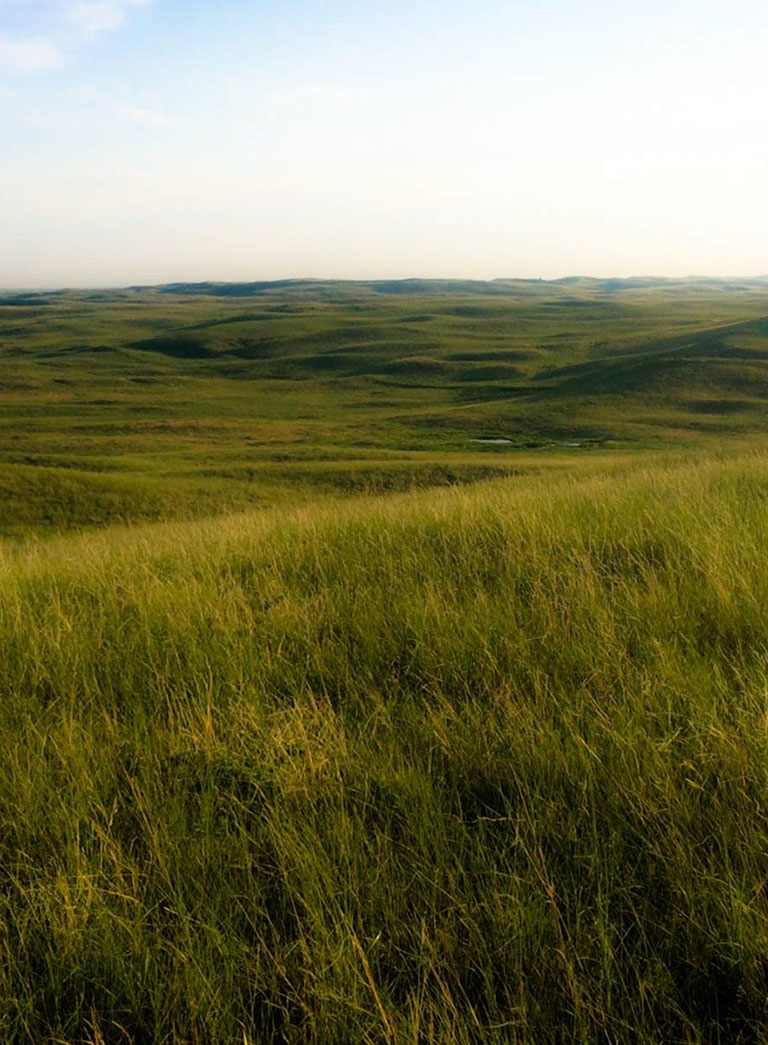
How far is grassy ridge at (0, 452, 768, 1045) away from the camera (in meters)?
2.11

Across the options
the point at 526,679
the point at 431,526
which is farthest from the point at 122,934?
the point at 431,526

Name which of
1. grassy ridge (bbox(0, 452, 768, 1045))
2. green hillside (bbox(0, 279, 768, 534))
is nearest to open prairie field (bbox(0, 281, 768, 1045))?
grassy ridge (bbox(0, 452, 768, 1045))

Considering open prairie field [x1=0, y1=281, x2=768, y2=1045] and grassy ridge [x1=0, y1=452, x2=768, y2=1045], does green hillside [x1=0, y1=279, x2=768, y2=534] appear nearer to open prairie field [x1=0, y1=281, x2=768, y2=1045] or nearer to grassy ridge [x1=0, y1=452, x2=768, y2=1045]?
open prairie field [x1=0, y1=281, x2=768, y2=1045]

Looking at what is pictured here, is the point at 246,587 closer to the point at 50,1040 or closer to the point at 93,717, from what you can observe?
the point at 93,717

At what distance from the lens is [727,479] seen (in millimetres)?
9672

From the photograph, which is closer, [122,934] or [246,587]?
[122,934]

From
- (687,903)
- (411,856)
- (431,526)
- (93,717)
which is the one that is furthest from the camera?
(431,526)

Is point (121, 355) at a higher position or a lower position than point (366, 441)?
higher

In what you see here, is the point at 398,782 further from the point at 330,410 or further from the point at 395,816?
the point at 330,410

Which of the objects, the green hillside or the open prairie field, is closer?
the open prairie field

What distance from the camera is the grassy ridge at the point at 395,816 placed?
2.11 meters

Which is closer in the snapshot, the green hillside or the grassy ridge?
the grassy ridge

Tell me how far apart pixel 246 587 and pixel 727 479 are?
628cm

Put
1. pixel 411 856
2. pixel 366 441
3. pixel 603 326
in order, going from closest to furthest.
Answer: pixel 411 856
pixel 366 441
pixel 603 326
